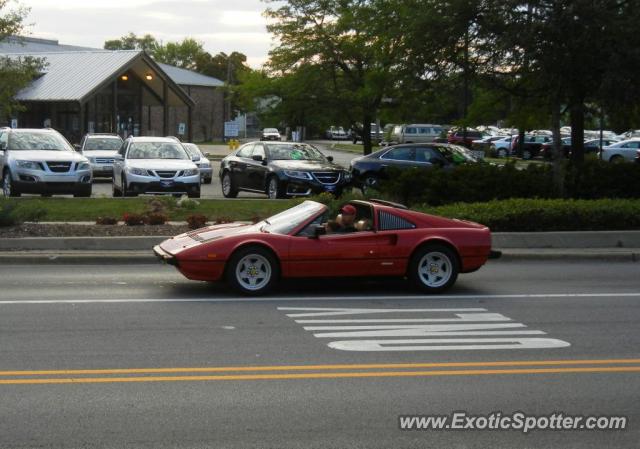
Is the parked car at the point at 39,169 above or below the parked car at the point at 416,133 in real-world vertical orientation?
below

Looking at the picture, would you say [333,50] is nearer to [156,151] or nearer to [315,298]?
[156,151]

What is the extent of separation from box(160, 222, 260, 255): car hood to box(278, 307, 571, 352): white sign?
4.92 feet

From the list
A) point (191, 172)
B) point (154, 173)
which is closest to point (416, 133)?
point (191, 172)

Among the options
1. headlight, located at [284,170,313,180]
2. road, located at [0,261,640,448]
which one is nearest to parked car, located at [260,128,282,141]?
headlight, located at [284,170,313,180]

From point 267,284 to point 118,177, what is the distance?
13595mm

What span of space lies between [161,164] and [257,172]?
A: 2640mm

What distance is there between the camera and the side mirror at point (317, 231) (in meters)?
12.1

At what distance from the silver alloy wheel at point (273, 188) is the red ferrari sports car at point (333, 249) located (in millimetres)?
11662

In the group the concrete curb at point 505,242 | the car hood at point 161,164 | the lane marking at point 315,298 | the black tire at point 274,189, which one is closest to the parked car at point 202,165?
the black tire at point 274,189

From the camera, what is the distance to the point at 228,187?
2655cm

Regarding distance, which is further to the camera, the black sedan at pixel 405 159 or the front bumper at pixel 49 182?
the black sedan at pixel 405 159

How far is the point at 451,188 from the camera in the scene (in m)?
21.1

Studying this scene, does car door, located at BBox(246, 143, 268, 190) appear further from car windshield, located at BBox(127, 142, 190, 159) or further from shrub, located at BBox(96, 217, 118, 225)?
shrub, located at BBox(96, 217, 118, 225)

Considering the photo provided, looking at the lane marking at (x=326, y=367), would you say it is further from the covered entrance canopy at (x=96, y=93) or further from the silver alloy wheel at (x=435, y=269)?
the covered entrance canopy at (x=96, y=93)
